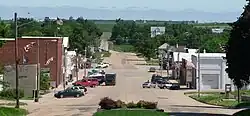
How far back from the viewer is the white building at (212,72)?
105m

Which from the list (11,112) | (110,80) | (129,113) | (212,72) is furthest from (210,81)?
(129,113)

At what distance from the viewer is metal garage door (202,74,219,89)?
349 feet

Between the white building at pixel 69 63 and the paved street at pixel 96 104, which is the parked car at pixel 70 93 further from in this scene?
the white building at pixel 69 63

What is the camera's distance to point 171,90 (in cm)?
10619

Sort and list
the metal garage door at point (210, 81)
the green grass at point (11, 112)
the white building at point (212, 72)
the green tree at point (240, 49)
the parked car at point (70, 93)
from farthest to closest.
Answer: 1. the metal garage door at point (210, 81)
2. the white building at point (212, 72)
3. the parked car at point (70, 93)
4. the green tree at point (240, 49)
5. the green grass at point (11, 112)

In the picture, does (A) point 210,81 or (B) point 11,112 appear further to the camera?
(A) point 210,81

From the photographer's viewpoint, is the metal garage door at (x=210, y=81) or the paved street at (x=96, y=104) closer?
the paved street at (x=96, y=104)

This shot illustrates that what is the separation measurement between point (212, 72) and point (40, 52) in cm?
2610

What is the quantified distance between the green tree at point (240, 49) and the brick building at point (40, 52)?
54.0 m

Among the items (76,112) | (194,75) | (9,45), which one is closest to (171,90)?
(194,75)

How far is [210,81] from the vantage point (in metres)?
108

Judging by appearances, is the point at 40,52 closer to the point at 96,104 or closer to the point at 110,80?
the point at 110,80

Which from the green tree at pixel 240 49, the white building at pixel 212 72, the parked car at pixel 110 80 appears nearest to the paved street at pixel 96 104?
the green tree at pixel 240 49

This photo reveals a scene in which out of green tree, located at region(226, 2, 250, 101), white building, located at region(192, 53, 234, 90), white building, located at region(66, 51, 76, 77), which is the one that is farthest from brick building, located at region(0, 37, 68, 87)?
green tree, located at region(226, 2, 250, 101)
